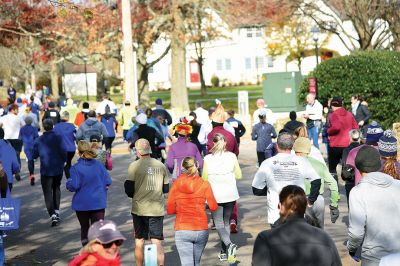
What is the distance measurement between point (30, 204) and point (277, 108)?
21.2m

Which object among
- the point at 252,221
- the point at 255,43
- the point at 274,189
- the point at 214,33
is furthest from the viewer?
the point at 255,43

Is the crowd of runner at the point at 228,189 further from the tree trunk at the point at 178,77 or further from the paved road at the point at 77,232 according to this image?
the tree trunk at the point at 178,77

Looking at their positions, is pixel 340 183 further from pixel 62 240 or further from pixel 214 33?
pixel 214 33

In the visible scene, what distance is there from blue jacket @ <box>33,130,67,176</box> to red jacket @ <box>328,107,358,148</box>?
211 inches

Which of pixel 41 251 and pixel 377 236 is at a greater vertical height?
pixel 377 236

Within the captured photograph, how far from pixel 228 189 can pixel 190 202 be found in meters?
1.94

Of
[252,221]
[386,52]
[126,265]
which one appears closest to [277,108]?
[386,52]

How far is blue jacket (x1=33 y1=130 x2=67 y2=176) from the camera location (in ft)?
50.1

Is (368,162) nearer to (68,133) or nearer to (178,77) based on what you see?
(68,133)

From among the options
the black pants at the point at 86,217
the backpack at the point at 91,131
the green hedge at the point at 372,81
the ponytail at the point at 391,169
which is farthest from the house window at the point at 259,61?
the ponytail at the point at 391,169

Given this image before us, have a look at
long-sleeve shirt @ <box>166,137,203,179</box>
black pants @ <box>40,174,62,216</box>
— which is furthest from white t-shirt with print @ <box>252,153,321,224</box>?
black pants @ <box>40,174,62,216</box>

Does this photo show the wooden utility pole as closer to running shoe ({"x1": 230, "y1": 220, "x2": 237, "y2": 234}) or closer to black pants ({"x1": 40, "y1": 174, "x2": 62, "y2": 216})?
black pants ({"x1": 40, "y1": 174, "x2": 62, "y2": 216})

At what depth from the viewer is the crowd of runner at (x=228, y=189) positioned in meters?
6.22

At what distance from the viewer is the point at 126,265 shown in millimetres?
11953
